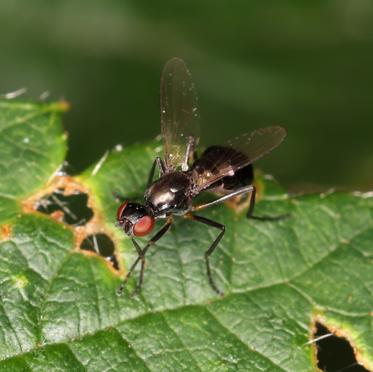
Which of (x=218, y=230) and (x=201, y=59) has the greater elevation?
(x=201, y=59)

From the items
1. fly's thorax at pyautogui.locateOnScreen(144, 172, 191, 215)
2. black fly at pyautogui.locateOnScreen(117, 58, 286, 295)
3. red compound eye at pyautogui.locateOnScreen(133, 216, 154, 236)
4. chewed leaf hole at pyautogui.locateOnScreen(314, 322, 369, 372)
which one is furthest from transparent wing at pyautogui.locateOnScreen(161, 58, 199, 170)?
chewed leaf hole at pyautogui.locateOnScreen(314, 322, 369, 372)

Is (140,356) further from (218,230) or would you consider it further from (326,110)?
(326,110)

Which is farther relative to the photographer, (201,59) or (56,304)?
(201,59)

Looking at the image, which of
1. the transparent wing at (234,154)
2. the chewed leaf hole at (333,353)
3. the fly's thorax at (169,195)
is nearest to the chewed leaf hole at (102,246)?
the fly's thorax at (169,195)

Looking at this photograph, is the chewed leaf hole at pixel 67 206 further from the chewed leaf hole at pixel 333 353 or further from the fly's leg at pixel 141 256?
the chewed leaf hole at pixel 333 353

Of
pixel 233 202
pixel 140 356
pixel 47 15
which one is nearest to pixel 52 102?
pixel 233 202

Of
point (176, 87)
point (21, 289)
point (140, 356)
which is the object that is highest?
point (176, 87)
